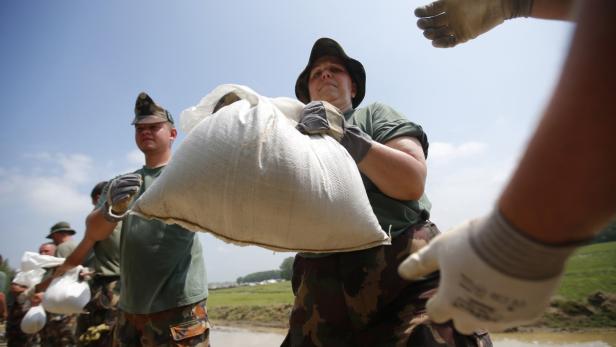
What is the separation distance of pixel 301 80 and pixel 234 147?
140cm

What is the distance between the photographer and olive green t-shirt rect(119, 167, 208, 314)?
2.27 metres

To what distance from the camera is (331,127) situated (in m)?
1.36

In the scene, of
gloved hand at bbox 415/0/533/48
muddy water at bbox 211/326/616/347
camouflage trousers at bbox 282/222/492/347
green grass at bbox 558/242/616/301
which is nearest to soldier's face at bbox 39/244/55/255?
muddy water at bbox 211/326/616/347

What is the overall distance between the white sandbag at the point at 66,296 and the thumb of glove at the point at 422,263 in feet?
8.81

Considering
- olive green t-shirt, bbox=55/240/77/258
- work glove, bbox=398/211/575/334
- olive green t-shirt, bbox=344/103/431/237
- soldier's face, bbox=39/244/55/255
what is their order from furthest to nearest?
soldier's face, bbox=39/244/55/255
olive green t-shirt, bbox=55/240/77/258
olive green t-shirt, bbox=344/103/431/237
work glove, bbox=398/211/575/334

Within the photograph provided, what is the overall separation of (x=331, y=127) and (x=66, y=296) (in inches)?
92.7

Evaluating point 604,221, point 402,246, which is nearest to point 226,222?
point 402,246

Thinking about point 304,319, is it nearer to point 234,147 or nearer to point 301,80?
point 234,147

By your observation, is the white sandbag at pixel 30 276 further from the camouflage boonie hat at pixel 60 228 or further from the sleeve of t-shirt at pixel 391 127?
the sleeve of t-shirt at pixel 391 127

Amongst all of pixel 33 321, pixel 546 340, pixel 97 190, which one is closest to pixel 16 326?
pixel 33 321

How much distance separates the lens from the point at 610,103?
1.40 ft

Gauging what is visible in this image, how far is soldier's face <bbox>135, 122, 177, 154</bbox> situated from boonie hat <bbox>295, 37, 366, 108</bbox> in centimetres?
115

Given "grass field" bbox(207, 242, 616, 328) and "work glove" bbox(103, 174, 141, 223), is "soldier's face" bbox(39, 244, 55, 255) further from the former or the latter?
"grass field" bbox(207, 242, 616, 328)

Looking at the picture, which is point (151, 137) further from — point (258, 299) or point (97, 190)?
point (258, 299)
